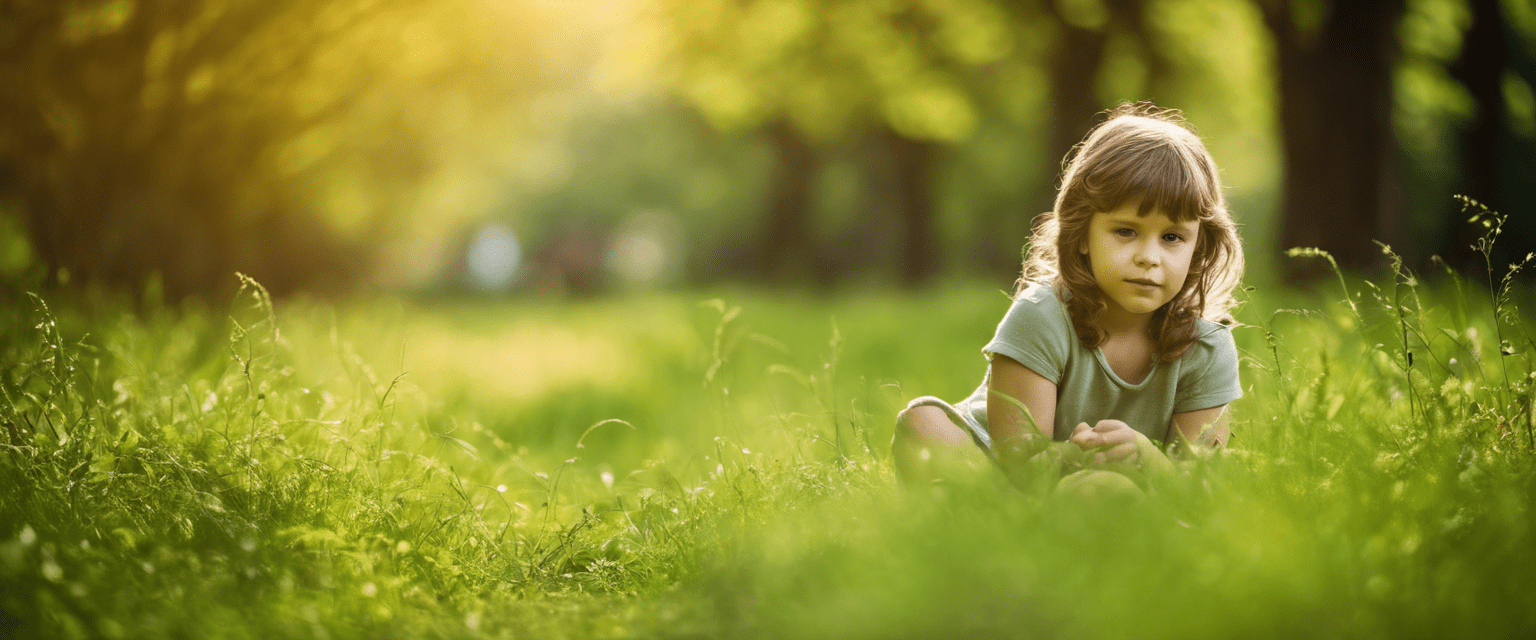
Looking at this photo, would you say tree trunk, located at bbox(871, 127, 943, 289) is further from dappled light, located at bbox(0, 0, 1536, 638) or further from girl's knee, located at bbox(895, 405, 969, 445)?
girl's knee, located at bbox(895, 405, 969, 445)

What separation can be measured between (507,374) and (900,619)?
5.35 metres

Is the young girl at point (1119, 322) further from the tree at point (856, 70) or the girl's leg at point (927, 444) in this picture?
the tree at point (856, 70)

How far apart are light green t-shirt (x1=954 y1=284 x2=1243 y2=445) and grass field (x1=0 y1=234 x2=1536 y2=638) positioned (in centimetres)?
13

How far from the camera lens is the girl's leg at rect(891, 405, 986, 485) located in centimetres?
233

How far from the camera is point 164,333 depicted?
4.55 meters

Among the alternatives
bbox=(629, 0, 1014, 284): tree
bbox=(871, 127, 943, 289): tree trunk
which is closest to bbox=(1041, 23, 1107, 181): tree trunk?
bbox=(629, 0, 1014, 284): tree

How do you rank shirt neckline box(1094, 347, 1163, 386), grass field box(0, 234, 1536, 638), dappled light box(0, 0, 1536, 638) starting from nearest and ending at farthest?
grass field box(0, 234, 1536, 638) < dappled light box(0, 0, 1536, 638) < shirt neckline box(1094, 347, 1163, 386)

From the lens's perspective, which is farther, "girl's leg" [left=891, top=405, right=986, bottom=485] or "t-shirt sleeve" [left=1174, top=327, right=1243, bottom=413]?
"t-shirt sleeve" [left=1174, top=327, right=1243, bottom=413]

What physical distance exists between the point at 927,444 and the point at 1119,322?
644 millimetres

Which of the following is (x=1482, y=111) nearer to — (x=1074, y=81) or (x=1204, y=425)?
(x=1074, y=81)

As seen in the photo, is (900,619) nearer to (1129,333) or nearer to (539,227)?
(1129,333)

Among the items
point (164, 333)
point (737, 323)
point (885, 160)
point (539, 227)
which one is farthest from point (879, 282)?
point (539, 227)

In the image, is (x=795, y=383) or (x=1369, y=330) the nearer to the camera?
(x=1369, y=330)

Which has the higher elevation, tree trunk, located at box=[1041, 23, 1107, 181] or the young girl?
tree trunk, located at box=[1041, 23, 1107, 181]
